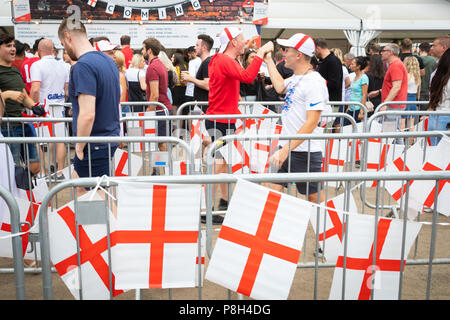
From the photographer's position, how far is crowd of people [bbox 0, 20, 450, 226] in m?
3.46

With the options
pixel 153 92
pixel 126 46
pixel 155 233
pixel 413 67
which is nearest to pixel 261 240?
pixel 155 233

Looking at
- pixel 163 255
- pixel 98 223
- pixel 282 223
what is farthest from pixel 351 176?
pixel 98 223

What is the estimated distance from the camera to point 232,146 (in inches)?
176

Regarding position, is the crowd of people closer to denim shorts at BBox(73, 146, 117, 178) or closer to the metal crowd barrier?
A: denim shorts at BBox(73, 146, 117, 178)

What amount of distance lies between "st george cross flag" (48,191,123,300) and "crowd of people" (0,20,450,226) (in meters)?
1.18

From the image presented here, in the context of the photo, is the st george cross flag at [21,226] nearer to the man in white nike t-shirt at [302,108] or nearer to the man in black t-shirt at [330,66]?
the man in white nike t-shirt at [302,108]

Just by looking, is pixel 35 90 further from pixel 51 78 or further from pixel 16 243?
pixel 16 243

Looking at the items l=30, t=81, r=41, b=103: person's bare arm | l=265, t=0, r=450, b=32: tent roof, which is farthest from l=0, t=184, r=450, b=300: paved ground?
l=265, t=0, r=450, b=32: tent roof

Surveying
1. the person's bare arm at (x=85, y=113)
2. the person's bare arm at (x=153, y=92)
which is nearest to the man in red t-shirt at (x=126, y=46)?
the person's bare arm at (x=153, y=92)

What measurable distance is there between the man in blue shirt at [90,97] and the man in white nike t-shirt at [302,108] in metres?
1.47

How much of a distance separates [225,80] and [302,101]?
1.43 m

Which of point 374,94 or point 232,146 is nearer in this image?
point 232,146
